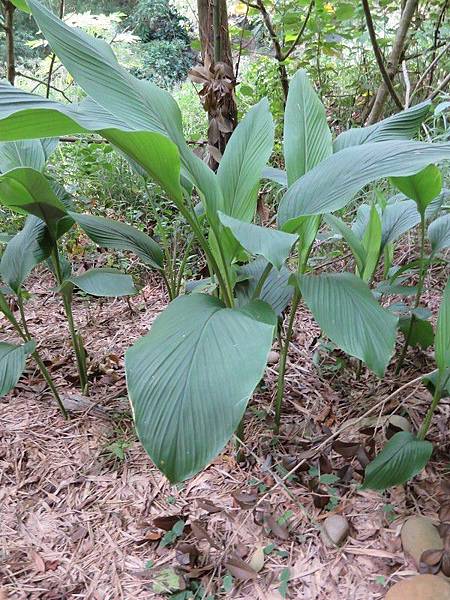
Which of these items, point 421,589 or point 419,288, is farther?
point 419,288

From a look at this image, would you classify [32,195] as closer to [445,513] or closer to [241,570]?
[241,570]

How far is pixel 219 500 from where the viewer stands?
2.90 ft

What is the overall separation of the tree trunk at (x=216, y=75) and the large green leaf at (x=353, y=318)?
34.5 inches

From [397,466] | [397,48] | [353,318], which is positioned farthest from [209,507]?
[397,48]

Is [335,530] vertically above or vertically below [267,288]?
below

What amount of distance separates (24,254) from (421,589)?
103cm

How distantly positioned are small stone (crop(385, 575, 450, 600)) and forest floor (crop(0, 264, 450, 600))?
0.13ft

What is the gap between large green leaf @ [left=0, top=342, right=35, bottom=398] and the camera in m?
0.91

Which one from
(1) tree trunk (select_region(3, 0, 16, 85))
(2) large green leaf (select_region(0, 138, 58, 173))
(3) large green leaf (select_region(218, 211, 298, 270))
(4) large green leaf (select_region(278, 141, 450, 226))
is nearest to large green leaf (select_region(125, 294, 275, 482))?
(3) large green leaf (select_region(218, 211, 298, 270))

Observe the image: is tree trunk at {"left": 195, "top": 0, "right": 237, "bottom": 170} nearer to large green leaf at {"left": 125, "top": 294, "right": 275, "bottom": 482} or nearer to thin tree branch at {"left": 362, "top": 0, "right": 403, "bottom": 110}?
thin tree branch at {"left": 362, "top": 0, "right": 403, "bottom": 110}

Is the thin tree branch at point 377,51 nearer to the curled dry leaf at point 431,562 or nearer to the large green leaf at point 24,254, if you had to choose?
the large green leaf at point 24,254

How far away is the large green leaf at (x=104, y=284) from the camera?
0.98m

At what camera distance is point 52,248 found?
3.54 ft

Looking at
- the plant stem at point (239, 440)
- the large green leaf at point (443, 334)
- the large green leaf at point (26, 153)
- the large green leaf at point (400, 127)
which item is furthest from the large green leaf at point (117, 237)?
the large green leaf at point (443, 334)
